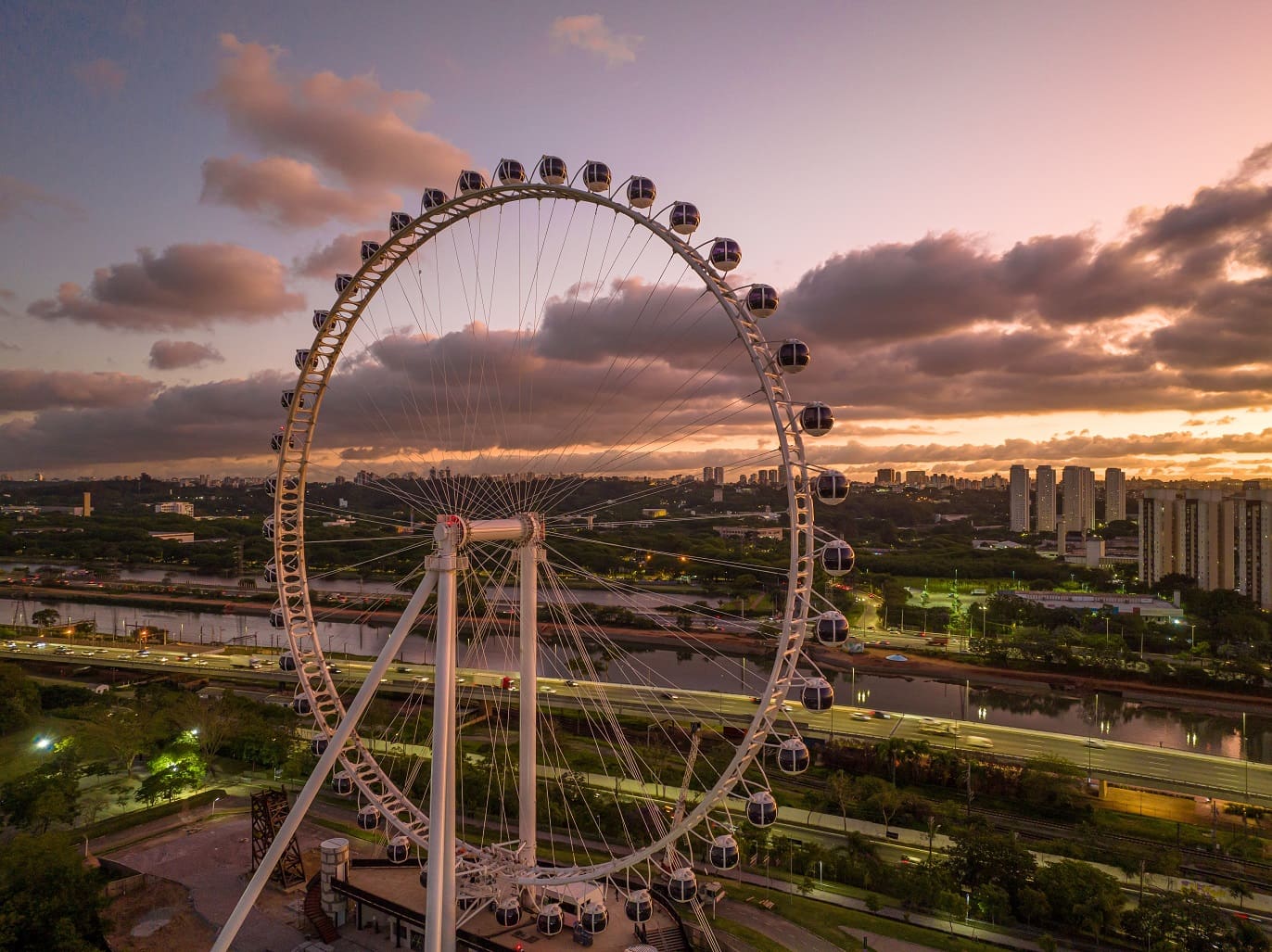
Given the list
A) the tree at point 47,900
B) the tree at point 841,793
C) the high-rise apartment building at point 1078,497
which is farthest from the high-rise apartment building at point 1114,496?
the tree at point 47,900

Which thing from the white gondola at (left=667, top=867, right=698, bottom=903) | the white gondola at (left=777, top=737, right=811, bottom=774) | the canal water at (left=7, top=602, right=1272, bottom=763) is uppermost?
the white gondola at (left=777, top=737, right=811, bottom=774)

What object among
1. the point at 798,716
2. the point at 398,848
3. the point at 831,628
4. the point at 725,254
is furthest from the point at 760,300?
the point at 798,716

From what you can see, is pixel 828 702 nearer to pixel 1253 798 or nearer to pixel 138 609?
pixel 1253 798

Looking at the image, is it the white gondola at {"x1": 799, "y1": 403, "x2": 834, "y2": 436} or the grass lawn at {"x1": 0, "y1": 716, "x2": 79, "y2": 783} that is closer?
the white gondola at {"x1": 799, "y1": 403, "x2": 834, "y2": 436}

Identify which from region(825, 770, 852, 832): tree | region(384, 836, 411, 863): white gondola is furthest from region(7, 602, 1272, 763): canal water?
region(384, 836, 411, 863): white gondola

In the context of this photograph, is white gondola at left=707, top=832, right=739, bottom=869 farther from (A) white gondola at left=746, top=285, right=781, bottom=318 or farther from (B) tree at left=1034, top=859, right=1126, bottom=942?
(B) tree at left=1034, top=859, right=1126, bottom=942

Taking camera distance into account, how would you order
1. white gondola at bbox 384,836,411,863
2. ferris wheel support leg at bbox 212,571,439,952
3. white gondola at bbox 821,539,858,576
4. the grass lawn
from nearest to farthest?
white gondola at bbox 821,539,858,576 → ferris wheel support leg at bbox 212,571,439,952 → white gondola at bbox 384,836,411,863 → the grass lawn

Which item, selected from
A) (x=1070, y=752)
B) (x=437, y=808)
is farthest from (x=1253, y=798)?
(x=437, y=808)
